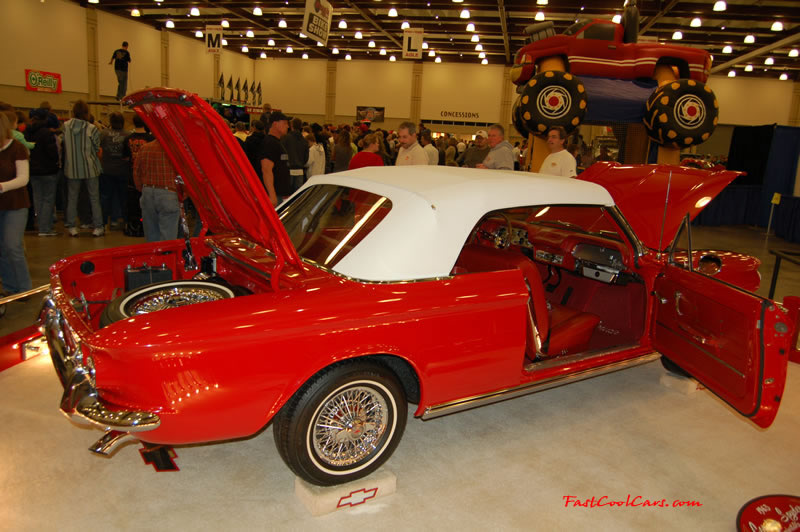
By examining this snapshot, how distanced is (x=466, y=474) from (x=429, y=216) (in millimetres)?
1360

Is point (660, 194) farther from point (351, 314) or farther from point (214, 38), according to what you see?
point (214, 38)

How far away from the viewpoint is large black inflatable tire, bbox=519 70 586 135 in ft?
24.6

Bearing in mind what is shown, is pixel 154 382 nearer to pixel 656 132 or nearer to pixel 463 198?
pixel 463 198

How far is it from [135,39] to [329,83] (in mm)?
10477

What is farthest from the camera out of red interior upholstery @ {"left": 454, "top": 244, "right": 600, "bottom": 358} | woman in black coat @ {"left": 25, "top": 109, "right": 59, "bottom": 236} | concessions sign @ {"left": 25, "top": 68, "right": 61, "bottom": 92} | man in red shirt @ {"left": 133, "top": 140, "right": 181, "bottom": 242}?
concessions sign @ {"left": 25, "top": 68, "right": 61, "bottom": 92}

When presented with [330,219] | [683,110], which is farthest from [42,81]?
[330,219]

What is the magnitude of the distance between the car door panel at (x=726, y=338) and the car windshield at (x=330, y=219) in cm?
186

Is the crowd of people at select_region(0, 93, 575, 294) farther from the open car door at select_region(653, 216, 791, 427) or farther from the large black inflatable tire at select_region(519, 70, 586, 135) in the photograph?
the open car door at select_region(653, 216, 791, 427)

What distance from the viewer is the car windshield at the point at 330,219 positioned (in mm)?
2865

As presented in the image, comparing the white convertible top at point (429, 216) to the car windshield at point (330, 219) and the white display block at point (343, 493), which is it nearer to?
the car windshield at point (330, 219)

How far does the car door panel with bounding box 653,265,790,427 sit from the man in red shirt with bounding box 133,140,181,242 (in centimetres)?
455

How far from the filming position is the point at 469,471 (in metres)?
2.94

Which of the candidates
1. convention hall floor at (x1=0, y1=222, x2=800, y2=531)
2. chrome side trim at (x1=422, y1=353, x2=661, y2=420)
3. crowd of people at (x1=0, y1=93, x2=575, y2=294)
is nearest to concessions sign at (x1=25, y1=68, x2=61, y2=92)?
crowd of people at (x1=0, y1=93, x2=575, y2=294)

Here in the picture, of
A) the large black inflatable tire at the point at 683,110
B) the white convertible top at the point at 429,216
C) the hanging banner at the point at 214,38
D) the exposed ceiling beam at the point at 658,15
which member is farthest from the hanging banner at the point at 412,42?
the white convertible top at the point at 429,216
